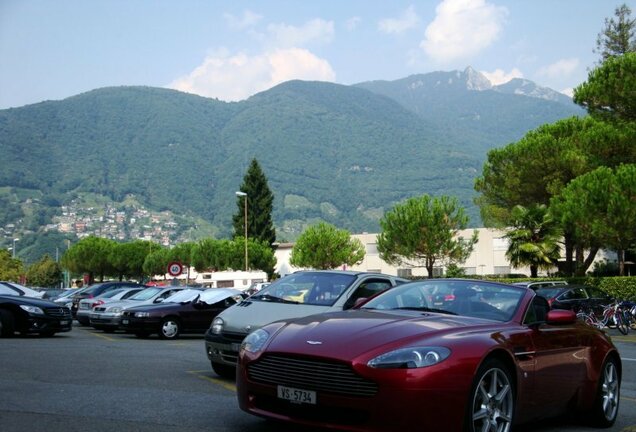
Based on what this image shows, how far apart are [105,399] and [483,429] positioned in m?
4.09

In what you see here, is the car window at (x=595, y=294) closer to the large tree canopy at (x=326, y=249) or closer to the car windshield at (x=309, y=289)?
the car windshield at (x=309, y=289)

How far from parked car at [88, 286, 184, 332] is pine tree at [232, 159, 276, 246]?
72452 mm

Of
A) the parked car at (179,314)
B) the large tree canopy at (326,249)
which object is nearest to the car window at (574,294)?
the parked car at (179,314)

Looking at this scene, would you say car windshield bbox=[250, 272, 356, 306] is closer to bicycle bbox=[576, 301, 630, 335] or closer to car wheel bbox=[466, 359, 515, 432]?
car wheel bbox=[466, 359, 515, 432]

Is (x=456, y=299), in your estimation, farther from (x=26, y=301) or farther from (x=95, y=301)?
(x=95, y=301)

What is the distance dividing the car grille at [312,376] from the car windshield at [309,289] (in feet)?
14.9

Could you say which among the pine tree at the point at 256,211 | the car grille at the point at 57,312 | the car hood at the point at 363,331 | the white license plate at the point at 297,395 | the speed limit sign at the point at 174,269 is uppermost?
the pine tree at the point at 256,211

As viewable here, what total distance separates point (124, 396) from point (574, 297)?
21031mm

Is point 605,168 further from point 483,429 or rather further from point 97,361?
point 483,429

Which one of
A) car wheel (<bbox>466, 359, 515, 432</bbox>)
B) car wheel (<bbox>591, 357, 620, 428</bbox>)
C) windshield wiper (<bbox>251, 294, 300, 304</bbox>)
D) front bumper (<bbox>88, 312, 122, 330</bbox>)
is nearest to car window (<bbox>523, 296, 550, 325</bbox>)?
car wheel (<bbox>466, 359, 515, 432</bbox>)

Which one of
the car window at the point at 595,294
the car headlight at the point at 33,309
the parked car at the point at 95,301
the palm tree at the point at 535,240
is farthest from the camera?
the palm tree at the point at 535,240

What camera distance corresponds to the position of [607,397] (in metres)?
7.93

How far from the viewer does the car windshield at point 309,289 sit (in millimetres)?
10852

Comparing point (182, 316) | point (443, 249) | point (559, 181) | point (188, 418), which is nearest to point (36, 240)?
point (443, 249)
